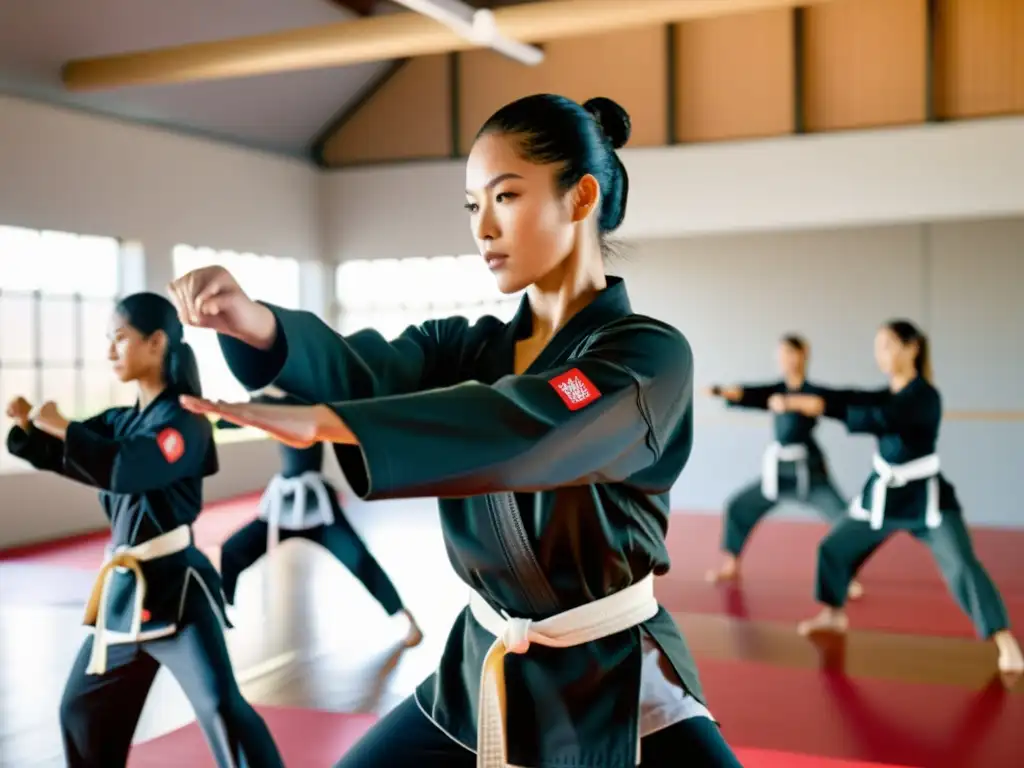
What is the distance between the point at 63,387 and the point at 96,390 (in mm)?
279

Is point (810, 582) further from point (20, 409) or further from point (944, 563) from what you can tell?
point (20, 409)

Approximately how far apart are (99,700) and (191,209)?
6.69 m

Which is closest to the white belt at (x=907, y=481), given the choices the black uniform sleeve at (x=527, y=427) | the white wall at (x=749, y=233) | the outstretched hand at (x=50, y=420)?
the outstretched hand at (x=50, y=420)

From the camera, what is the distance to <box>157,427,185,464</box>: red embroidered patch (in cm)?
240

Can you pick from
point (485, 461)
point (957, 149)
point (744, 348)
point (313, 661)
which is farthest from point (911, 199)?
point (485, 461)

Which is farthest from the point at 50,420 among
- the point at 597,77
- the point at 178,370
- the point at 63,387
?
the point at 597,77

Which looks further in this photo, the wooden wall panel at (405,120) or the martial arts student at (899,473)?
the wooden wall panel at (405,120)

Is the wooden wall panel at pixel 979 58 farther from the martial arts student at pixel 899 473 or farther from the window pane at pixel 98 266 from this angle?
the window pane at pixel 98 266

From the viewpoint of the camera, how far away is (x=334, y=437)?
0.85 meters

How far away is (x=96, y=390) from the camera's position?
772 centimetres

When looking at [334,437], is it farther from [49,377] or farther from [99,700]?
[49,377]

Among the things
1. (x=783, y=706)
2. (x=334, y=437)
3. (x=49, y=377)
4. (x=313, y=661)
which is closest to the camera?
(x=334, y=437)

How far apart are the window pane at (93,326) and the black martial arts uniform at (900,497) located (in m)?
5.41

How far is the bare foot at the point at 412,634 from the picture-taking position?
4285 mm
